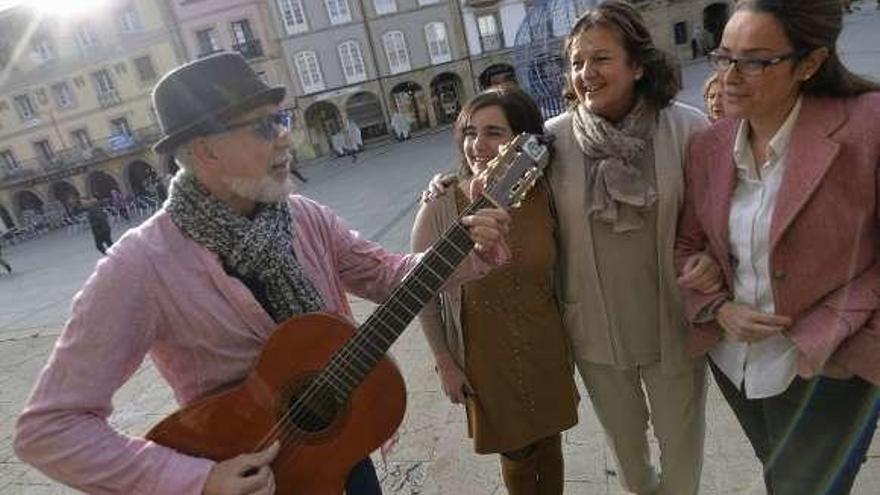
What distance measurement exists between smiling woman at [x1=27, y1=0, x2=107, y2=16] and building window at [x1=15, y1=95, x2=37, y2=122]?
15.8 ft

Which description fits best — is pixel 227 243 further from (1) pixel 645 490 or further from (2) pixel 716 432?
(2) pixel 716 432

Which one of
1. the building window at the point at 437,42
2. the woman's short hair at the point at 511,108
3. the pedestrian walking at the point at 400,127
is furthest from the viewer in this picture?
the building window at the point at 437,42

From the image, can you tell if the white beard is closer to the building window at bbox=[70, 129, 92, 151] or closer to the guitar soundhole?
the guitar soundhole

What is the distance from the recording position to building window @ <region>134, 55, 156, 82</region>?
29.0m

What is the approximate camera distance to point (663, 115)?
193cm

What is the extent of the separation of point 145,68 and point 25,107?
7.64 meters

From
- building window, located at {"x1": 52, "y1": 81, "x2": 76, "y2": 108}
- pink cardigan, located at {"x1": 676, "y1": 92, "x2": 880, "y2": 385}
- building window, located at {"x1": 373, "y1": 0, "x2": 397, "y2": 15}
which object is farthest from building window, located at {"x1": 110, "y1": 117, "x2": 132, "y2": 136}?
pink cardigan, located at {"x1": 676, "y1": 92, "x2": 880, "y2": 385}

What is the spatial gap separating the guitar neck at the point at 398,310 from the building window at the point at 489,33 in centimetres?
3081

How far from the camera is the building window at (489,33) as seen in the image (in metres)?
30.3

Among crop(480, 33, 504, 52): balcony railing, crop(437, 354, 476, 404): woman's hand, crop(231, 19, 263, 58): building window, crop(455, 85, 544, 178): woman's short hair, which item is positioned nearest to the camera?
crop(455, 85, 544, 178): woman's short hair

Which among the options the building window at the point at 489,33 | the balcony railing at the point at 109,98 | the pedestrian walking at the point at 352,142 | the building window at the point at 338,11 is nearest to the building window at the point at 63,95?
the balcony railing at the point at 109,98

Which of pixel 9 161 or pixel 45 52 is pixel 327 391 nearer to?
pixel 45 52

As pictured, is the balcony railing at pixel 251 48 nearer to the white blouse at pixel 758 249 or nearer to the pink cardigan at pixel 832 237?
the white blouse at pixel 758 249

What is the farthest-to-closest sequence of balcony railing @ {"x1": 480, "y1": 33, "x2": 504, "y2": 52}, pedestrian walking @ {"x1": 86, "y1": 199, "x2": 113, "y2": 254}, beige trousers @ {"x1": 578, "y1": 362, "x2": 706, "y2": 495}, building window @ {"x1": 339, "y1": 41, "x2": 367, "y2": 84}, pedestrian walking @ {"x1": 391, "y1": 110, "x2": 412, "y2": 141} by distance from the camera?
balcony railing @ {"x1": 480, "y1": 33, "x2": 504, "y2": 52} < building window @ {"x1": 339, "y1": 41, "x2": 367, "y2": 84} < pedestrian walking @ {"x1": 391, "y1": 110, "x2": 412, "y2": 141} < pedestrian walking @ {"x1": 86, "y1": 199, "x2": 113, "y2": 254} < beige trousers @ {"x1": 578, "y1": 362, "x2": 706, "y2": 495}
